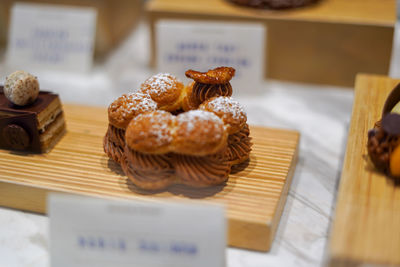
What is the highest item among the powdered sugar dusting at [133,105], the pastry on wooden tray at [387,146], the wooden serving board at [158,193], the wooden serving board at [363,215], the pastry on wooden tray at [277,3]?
the pastry on wooden tray at [277,3]

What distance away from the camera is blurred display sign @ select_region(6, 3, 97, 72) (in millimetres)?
2203

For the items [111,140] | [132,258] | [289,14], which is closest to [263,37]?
[289,14]

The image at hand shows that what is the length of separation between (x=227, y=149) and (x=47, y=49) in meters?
1.28

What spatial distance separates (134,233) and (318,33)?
143 cm

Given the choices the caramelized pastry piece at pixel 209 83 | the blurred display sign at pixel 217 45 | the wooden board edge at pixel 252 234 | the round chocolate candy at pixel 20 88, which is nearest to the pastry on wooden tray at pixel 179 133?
the caramelized pastry piece at pixel 209 83

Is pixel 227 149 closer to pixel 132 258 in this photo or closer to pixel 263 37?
pixel 132 258

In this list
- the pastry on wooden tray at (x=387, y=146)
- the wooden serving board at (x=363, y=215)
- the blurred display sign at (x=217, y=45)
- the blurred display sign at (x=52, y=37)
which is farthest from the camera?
the blurred display sign at (x=52, y=37)

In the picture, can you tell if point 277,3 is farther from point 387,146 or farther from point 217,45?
point 387,146

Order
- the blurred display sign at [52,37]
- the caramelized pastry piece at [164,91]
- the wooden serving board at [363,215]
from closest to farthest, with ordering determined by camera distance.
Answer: the wooden serving board at [363,215]
the caramelized pastry piece at [164,91]
the blurred display sign at [52,37]

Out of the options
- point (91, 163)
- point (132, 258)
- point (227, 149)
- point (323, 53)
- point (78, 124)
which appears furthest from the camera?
point (323, 53)

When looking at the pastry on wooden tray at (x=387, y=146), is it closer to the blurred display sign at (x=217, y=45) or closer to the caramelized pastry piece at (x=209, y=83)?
the caramelized pastry piece at (x=209, y=83)

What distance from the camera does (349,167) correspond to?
1.24 metres

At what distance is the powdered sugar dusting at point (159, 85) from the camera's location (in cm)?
140

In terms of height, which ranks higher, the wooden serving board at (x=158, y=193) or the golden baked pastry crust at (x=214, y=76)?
the golden baked pastry crust at (x=214, y=76)
